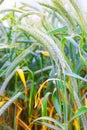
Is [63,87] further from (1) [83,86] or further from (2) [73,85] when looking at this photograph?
(1) [83,86]

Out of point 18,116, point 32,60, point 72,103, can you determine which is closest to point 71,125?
point 72,103

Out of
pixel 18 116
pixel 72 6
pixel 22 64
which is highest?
pixel 72 6

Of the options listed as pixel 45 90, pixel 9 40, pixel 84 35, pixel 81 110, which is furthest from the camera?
pixel 9 40

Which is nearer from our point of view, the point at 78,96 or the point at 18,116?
the point at 78,96

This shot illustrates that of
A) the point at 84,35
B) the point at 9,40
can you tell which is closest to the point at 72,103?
the point at 84,35

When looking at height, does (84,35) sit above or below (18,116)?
above

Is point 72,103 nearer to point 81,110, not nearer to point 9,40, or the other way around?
point 81,110

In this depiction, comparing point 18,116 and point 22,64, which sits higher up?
point 22,64

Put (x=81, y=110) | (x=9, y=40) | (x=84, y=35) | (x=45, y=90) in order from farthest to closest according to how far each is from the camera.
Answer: (x=9, y=40) < (x=45, y=90) < (x=84, y=35) < (x=81, y=110)

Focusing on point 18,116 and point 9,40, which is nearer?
point 18,116
